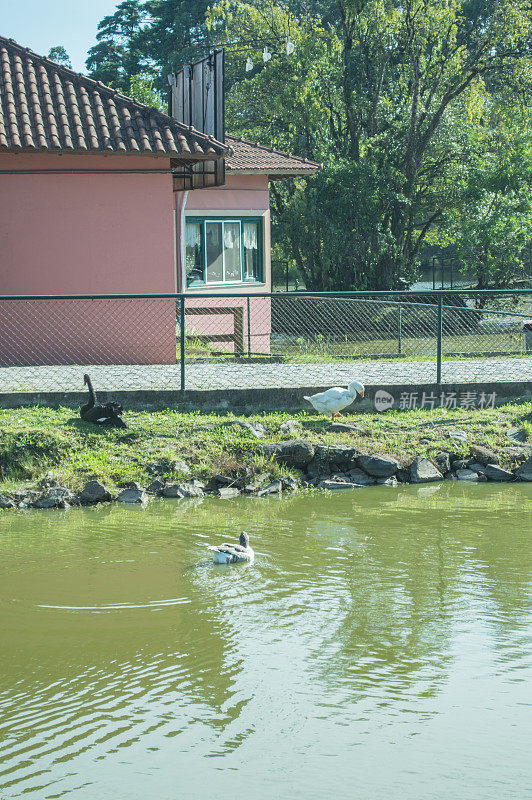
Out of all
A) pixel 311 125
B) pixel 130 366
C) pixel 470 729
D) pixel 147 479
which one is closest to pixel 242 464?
pixel 147 479

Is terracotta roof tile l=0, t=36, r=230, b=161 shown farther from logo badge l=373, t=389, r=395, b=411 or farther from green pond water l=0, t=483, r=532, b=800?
green pond water l=0, t=483, r=532, b=800

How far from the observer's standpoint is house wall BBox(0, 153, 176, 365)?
15125mm

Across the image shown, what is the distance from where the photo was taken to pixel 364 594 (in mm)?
6637

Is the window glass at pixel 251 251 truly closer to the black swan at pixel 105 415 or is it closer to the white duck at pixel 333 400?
the white duck at pixel 333 400

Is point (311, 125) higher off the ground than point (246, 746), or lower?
higher

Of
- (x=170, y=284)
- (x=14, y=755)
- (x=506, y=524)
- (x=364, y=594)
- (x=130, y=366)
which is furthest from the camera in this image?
(x=170, y=284)

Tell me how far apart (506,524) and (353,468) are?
2.34 meters

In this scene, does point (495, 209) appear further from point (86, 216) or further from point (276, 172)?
point (86, 216)

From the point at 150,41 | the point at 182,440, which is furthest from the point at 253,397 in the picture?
the point at 150,41

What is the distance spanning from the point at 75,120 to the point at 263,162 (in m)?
8.50

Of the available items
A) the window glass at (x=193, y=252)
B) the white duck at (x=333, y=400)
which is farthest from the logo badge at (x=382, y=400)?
the window glass at (x=193, y=252)

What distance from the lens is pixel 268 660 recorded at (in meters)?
5.50

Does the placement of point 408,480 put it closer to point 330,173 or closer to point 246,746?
point 246,746

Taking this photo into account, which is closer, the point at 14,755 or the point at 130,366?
the point at 14,755
